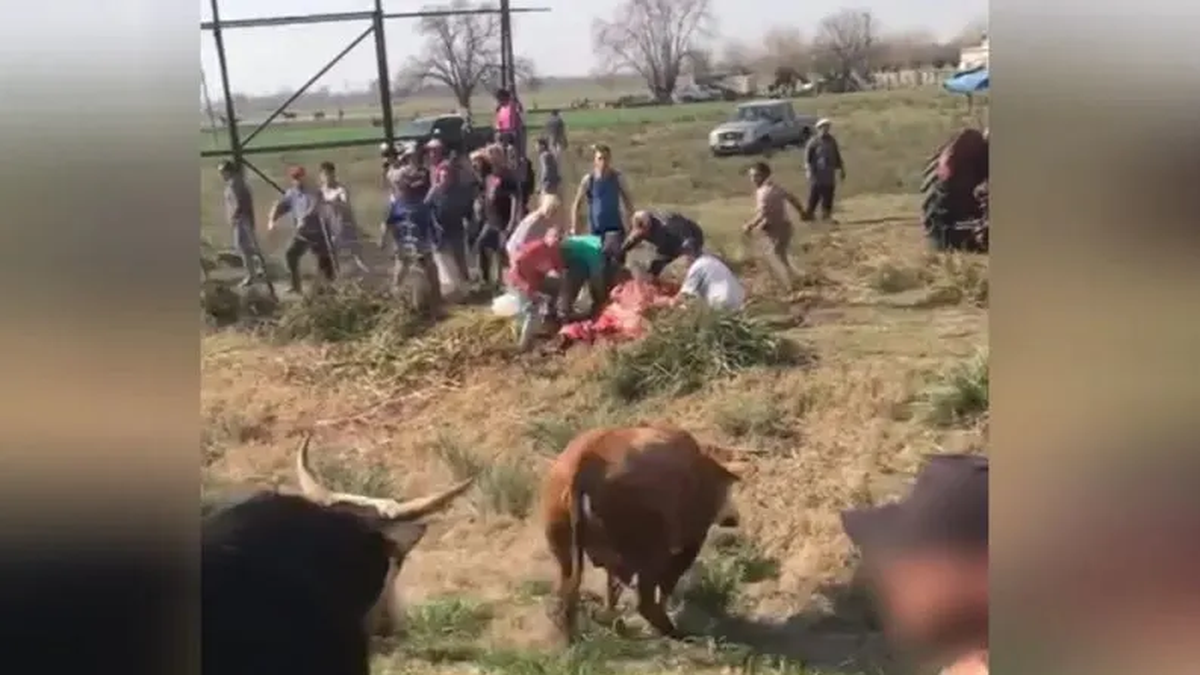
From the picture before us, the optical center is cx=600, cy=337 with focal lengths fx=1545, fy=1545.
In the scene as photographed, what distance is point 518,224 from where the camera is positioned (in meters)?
3.04

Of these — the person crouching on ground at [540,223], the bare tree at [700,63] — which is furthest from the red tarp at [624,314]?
the bare tree at [700,63]

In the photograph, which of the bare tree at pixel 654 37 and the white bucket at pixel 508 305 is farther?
the white bucket at pixel 508 305

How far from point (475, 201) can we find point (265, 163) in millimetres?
435

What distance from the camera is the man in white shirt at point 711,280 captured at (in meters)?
2.95

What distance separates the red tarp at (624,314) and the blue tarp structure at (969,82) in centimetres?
63

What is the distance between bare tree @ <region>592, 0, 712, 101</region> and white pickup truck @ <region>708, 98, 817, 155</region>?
0.13m

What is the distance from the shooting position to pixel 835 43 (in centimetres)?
285

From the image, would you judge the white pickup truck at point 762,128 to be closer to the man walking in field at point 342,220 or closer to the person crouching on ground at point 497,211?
the person crouching on ground at point 497,211

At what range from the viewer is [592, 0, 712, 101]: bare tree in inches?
113

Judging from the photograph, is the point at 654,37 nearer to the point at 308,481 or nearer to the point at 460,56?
the point at 460,56

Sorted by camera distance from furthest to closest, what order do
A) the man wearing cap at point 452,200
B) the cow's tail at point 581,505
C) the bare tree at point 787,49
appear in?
the man wearing cap at point 452,200 → the cow's tail at point 581,505 → the bare tree at point 787,49

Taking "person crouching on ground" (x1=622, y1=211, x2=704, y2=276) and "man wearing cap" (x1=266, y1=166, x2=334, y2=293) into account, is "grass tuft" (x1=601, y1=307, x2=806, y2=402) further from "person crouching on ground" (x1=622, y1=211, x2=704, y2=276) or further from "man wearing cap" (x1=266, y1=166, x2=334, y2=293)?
"man wearing cap" (x1=266, y1=166, x2=334, y2=293)
